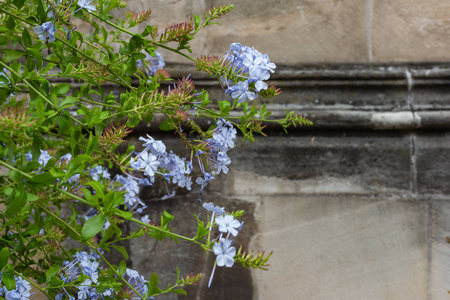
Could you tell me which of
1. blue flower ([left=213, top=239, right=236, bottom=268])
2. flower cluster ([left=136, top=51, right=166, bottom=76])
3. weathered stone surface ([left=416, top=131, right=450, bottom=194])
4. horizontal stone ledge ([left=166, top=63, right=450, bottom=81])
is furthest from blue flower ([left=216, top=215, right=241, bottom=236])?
weathered stone surface ([left=416, top=131, right=450, bottom=194])

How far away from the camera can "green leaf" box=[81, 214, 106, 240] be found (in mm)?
948

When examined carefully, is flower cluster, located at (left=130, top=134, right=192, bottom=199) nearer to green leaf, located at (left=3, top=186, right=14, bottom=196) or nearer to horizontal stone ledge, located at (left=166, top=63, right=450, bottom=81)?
green leaf, located at (left=3, top=186, right=14, bottom=196)

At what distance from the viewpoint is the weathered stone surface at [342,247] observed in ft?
6.70

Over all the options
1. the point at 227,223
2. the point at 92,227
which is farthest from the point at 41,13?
the point at 227,223

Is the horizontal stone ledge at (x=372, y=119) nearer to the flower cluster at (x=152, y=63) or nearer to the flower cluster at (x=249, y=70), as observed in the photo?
the flower cluster at (x=152, y=63)

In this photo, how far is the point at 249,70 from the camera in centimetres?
118

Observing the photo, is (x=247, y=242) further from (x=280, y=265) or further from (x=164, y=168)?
(x=164, y=168)

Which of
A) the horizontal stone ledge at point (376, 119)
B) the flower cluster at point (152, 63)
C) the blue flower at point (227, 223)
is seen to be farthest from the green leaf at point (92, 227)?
the horizontal stone ledge at point (376, 119)

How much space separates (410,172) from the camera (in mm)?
2061

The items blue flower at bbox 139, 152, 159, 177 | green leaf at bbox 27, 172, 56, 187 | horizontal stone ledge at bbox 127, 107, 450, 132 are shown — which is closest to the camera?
green leaf at bbox 27, 172, 56, 187

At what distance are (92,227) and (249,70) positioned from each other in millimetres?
503

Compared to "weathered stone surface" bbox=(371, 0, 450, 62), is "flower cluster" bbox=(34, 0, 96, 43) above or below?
below

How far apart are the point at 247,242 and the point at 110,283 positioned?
100cm

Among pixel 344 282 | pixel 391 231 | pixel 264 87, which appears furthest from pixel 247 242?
pixel 264 87
